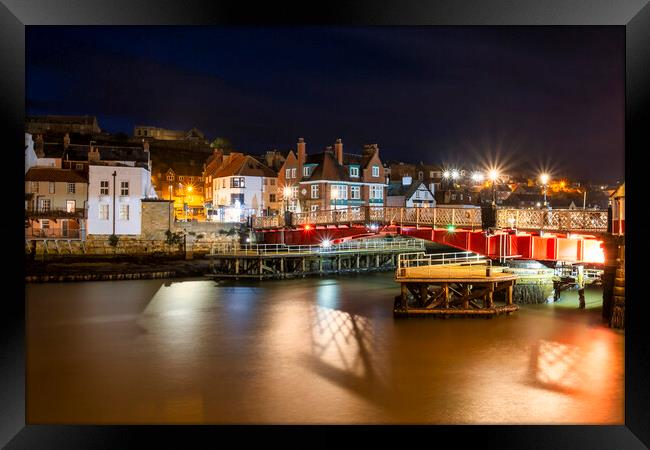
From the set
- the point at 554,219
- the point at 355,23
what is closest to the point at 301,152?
the point at 554,219

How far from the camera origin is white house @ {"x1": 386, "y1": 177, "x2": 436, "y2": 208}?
46.8m

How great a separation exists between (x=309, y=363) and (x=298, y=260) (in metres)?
17.3

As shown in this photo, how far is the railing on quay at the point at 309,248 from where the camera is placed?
3123 cm

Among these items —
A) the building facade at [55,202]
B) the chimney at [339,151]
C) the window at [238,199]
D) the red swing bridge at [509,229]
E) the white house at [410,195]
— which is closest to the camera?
the red swing bridge at [509,229]

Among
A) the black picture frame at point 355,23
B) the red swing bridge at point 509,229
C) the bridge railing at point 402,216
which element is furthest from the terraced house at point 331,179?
the black picture frame at point 355,23

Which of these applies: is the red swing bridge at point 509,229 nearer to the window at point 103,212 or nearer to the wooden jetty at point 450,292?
the wooden jetty at point 450,292

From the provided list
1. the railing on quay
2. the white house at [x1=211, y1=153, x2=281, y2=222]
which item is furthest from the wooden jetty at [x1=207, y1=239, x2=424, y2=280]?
the white house at [x1=211, y1=153, x2=281, y2=222]

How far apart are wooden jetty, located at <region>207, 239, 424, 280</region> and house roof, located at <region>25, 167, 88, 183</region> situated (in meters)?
8.75

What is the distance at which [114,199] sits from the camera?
34281 millimetres

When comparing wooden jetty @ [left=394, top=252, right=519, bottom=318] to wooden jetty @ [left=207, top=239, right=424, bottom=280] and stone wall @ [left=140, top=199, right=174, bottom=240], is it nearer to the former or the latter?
wooden jetty @ [left=207, top=239, right=424, bottom=280]

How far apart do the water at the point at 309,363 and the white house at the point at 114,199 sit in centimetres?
1004

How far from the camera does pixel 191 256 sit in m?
33.7

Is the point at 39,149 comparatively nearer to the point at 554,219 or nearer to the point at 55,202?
the point at 55,202
